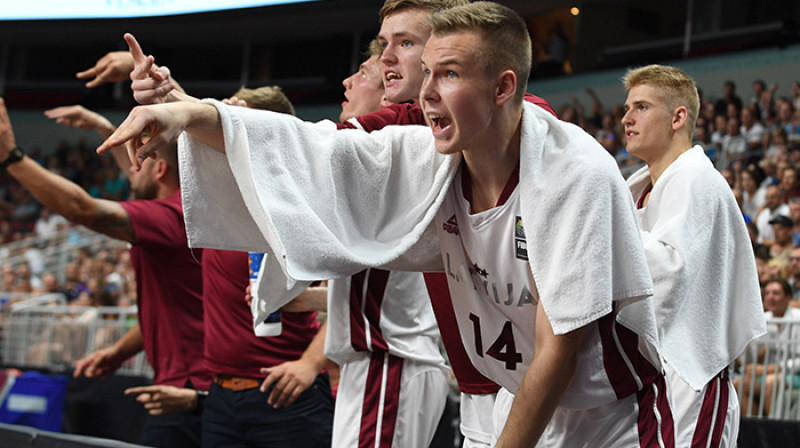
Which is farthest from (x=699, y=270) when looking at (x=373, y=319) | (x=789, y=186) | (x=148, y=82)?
(x=789, y=186)

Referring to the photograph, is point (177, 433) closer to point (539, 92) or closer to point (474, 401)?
point (474, 401)

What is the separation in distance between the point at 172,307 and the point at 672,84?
279 centimetres

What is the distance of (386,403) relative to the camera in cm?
361

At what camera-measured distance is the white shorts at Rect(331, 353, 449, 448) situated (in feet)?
11.8

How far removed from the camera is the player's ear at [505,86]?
244 centimetres

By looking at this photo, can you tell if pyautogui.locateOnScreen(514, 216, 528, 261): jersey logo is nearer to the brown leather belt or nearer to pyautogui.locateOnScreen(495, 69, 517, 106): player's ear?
pyautogui.locateOnScreen(495, 69, 517, 106): player's ear

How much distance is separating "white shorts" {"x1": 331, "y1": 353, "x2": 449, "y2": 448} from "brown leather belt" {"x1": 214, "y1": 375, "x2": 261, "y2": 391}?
0.69m

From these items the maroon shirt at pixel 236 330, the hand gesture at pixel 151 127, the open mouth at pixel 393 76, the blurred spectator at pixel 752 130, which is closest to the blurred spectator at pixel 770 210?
the blurred spectator at pixel 752 130

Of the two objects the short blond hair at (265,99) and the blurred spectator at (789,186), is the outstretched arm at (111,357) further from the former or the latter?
the blurred spectator at (789,186)

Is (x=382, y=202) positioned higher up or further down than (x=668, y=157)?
further down

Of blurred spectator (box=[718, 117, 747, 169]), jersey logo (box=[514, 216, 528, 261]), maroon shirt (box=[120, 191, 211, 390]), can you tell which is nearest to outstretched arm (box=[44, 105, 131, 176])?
maroon shirt (box=[120, 191, 211, 390])

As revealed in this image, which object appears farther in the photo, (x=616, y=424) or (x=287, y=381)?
(x=287, y=381)

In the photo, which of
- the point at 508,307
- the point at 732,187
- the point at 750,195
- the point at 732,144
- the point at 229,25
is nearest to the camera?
the point at 508,307

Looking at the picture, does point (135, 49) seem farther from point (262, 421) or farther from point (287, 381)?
point (262, 421)
